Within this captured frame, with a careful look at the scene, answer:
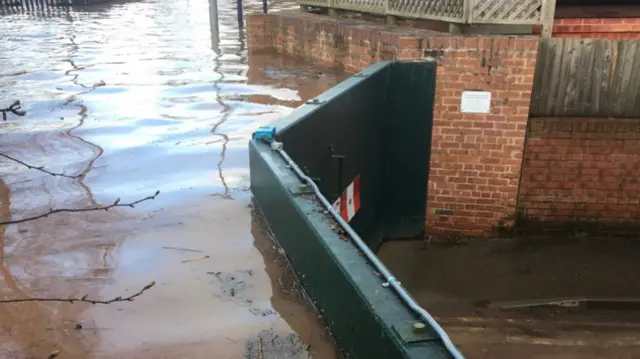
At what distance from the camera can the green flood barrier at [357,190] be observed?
84.6 inches

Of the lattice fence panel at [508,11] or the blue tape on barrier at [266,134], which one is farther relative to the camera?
the lattice fence panel at [508,11]

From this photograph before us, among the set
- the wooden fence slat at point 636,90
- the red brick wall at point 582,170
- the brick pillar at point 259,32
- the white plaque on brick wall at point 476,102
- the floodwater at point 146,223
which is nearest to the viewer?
the floodwater at point 146,223

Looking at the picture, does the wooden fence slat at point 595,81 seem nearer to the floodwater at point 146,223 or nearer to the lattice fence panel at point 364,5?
the lattice fence panel at point 364,5

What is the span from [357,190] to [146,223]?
2652 millimetres

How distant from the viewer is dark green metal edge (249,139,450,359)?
197cm

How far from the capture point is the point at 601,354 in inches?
189

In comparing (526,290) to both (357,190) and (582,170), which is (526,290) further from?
(357,190)

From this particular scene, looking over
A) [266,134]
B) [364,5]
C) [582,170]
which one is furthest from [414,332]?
[364,5]

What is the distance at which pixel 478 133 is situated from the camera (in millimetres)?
6184

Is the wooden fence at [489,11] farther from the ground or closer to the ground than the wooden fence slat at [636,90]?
farther from the ground

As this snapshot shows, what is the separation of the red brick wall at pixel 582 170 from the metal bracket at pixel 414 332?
4.75m

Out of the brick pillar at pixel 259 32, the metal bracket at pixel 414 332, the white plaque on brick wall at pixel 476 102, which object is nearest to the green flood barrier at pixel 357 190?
the metal bracket at pixel 414 332

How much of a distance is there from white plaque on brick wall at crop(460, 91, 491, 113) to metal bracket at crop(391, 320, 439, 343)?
177 inches

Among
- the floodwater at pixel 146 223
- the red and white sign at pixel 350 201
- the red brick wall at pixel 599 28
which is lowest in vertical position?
the red and white sign at pixel 350 201
